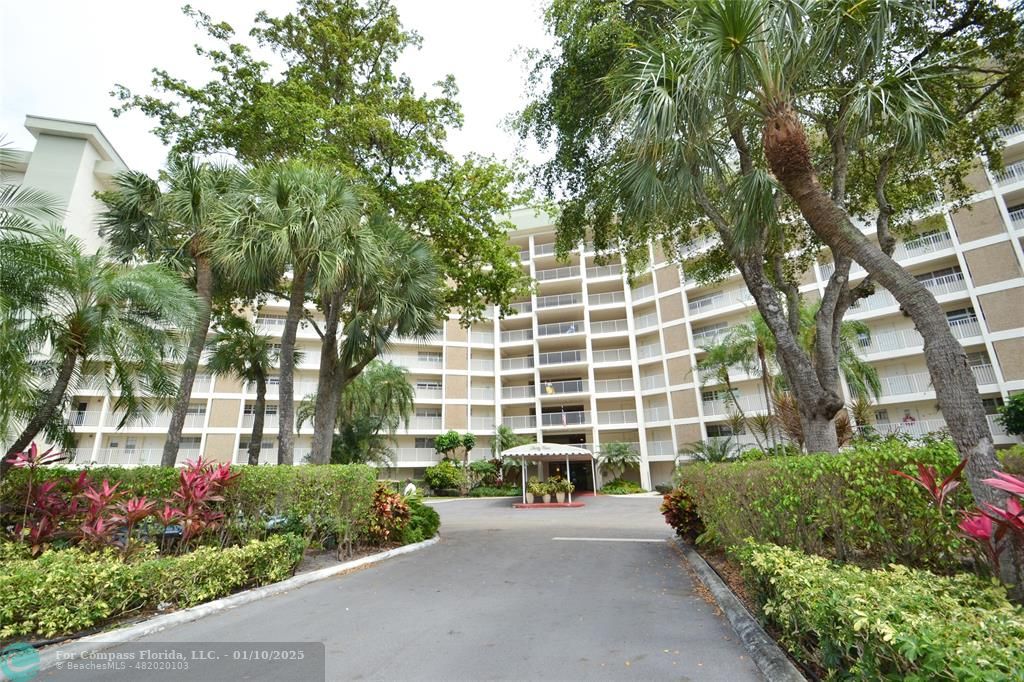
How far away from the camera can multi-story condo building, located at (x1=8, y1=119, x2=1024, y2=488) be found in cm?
2102

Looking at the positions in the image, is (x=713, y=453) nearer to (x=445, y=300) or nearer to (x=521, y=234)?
(x=445, y=300)

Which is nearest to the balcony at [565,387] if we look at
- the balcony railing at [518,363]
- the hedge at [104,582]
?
the balcony railing at [518,363]

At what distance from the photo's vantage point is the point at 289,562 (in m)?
Answer: 6.94

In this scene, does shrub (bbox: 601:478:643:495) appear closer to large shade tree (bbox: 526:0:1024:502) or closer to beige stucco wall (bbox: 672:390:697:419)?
beige stucco wall (bbox: 672:390:697:419)

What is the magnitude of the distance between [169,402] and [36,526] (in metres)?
4.13

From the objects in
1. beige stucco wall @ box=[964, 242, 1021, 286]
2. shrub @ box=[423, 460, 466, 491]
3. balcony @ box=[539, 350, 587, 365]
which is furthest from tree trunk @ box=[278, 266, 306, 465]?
beige stucco wall @ box=[964, 242, 1021, 286]

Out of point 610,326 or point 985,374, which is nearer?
point 985,374

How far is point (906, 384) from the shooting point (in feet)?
73.3

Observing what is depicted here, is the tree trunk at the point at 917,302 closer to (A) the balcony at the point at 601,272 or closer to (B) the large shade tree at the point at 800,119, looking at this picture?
(B) the large shade tree at the point at 800,119

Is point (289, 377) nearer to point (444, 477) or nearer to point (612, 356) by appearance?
point (444, 477)

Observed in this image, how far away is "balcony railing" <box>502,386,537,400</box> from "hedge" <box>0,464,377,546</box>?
90.6 ft

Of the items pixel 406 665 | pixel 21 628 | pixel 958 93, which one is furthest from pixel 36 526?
pixel 958 93

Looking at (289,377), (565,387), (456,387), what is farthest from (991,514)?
(456,387)

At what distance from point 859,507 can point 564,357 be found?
1178 inches
